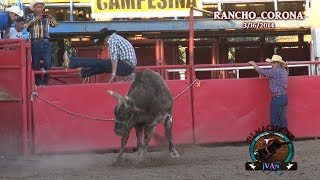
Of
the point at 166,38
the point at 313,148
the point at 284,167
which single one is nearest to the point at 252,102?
the point at 313,148

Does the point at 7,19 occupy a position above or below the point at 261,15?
below

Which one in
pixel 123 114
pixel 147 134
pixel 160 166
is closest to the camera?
pixel 123 114

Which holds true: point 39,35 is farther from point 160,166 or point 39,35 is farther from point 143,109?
point 160,166

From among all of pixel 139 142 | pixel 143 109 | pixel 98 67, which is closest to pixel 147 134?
pixel 139 142

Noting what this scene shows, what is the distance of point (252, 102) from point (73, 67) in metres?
3.25

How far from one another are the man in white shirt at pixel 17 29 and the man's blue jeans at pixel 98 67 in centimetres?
133

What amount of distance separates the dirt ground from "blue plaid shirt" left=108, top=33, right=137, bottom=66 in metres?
1.57

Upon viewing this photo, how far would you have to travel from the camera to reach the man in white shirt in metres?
11.4

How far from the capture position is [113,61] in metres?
10.5

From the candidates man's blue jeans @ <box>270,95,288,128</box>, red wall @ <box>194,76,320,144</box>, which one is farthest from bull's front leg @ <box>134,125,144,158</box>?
man's blue jeans @ <box>270,95,288,128</box>

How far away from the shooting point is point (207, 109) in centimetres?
1158

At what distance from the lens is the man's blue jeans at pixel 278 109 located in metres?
11.4

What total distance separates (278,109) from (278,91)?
1.03ft

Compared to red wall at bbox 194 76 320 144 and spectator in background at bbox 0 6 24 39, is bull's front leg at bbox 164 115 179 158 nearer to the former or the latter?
red wall at bbox 194 76 320 144
